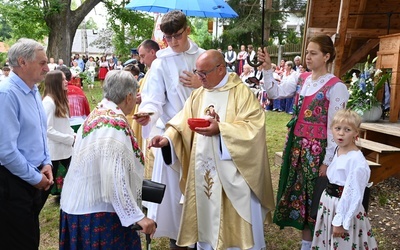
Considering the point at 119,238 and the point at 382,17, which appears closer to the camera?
the point at 119,238

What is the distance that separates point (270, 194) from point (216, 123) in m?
0.81

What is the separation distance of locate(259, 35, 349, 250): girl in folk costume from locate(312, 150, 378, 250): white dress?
0.93 feet

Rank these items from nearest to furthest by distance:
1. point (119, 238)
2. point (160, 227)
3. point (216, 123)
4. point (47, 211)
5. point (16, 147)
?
point (119, 238) → point (16, 147) → point (216, 123) → point (160, 227) → point (47, 211)

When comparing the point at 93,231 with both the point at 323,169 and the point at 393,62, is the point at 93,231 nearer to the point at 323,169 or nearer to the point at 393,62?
the point at 323,169

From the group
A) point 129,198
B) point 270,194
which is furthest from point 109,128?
point 270,194

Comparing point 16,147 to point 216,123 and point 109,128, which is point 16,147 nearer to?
point 109,128

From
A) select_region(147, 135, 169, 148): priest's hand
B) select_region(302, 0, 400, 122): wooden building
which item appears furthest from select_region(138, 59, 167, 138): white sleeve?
select_region(302, 0, 400, 122): wooden building

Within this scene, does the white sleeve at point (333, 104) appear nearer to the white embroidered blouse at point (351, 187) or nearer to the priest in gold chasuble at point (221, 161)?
the white embroidered blouse at point (351, 187)

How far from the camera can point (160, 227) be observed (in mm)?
3920

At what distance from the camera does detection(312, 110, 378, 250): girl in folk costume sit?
10.0 feet

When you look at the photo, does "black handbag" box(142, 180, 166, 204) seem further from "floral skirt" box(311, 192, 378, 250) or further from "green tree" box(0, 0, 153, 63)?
"green tree" box(0, 0, 153, 63)

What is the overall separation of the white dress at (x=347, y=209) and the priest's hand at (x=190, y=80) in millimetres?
1367

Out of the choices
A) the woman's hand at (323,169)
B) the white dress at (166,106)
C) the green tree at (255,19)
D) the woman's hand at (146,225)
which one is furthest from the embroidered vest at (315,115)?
the green tree at (255,19)

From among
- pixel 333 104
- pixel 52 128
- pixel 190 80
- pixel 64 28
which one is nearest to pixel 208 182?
pixel 190 80
